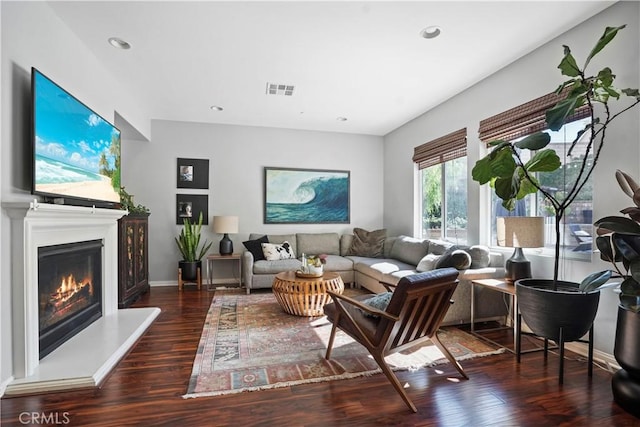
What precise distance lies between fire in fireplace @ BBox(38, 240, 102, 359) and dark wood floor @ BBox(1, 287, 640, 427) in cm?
61

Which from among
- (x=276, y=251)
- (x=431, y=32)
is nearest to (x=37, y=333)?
(x=276, y=251)

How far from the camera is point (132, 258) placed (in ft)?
13.6

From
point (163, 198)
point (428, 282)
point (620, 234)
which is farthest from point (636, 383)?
point (163, 198)

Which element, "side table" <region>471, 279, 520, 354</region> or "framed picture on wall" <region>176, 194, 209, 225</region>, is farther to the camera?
"framed picture on wall" <region>176, 194, 209, 225</region>

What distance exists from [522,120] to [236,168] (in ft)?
14.1

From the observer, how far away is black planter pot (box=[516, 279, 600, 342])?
2105mm

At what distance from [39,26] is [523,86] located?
4302mm

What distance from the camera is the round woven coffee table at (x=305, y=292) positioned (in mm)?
3449

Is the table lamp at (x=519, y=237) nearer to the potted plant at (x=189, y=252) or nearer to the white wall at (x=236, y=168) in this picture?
the white wall at (x=236, y=168)

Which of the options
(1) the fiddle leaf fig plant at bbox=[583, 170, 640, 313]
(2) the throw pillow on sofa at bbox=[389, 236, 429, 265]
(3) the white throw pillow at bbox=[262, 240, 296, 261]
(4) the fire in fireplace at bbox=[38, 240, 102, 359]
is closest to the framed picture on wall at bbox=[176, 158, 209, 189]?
(3) the white throw pillow at bbox=[262, 240, 296, 261]

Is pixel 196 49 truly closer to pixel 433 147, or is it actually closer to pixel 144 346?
pixel 144 346

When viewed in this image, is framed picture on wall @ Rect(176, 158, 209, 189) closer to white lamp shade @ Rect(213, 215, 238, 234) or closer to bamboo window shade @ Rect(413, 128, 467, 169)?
white lamp shade @ Rect(213, 215, 238, 234)

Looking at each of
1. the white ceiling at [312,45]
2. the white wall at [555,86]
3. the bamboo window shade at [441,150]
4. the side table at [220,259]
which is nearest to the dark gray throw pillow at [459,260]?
the white wall at [555,86]

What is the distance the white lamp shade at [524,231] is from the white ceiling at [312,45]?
1.66m
